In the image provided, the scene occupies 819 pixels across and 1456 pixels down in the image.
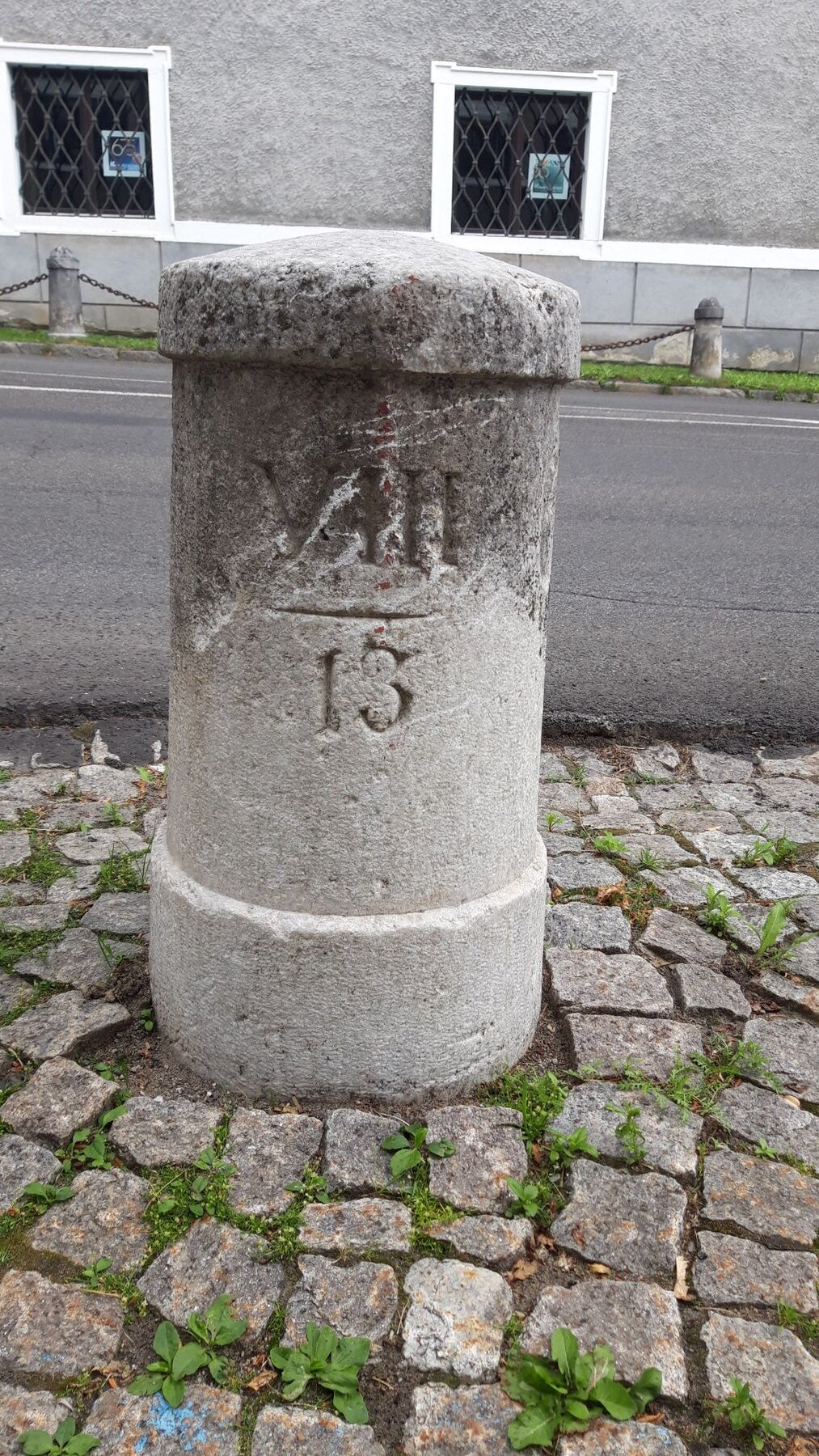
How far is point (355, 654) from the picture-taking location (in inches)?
85.8

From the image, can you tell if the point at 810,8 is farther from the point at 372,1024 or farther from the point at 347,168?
the point at 372,1024

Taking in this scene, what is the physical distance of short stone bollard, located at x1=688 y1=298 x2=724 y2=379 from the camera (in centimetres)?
1507

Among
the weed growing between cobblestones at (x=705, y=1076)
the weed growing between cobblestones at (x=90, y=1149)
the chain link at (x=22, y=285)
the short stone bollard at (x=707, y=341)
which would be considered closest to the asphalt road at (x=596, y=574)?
the weed growing between cobblestones at (x=705, y=1076)

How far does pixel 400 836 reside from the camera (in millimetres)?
2287

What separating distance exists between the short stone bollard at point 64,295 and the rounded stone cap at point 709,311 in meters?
7.95

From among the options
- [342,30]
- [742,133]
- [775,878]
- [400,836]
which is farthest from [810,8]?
[400,836]

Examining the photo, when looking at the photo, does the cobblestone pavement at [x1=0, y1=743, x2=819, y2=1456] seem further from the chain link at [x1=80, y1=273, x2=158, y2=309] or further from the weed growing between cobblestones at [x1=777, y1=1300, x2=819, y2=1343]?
the chain link at [x1=80, y1=273, x2=158, y2=309]

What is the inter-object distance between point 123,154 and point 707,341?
824 centimetres

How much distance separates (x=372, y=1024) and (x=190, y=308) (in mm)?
1416

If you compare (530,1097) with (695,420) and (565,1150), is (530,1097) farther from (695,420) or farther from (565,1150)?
(695,420)

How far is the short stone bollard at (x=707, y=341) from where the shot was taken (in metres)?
15.1

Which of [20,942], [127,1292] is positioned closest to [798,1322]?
[127,1292]

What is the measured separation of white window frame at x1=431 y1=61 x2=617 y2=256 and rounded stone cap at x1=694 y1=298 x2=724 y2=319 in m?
2.09

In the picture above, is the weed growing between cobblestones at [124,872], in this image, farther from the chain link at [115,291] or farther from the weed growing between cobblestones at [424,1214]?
the chain link at [115,291]
